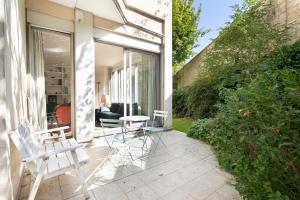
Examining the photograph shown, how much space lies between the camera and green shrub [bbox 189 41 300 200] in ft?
4.16

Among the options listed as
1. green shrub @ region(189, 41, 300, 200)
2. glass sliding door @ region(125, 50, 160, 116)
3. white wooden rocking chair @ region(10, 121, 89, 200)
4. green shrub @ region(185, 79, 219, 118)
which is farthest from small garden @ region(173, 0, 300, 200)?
green shrub @ region(185, 79, 219, 118)

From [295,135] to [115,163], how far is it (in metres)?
2.73

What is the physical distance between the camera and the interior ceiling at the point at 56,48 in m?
4.61

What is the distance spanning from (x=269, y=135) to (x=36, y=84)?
4.26 meters

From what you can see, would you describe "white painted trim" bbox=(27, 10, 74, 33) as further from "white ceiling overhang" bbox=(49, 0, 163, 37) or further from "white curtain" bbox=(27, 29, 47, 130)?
"white ceiling overhang" bbox=(49, 0, 163, 37)

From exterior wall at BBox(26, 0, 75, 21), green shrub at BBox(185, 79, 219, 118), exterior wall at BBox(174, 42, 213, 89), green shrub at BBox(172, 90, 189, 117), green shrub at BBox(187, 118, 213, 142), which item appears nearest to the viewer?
exterior wall at BBox(26, 0, 75, 21)

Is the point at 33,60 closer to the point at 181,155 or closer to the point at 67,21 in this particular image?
the point at 67,21

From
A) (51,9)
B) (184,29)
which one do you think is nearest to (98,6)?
(51,9)

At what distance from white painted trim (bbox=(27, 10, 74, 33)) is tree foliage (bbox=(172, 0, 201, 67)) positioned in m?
9.19

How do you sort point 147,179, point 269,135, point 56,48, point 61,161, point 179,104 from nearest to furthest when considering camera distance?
1. point 269,135
2. point 61,161
3. point 147,179
4. point 56,48
5. point 179,104

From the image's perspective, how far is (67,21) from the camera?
396 cm

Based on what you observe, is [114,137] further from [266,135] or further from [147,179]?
[266,135]

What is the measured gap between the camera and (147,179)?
2654 millimetres

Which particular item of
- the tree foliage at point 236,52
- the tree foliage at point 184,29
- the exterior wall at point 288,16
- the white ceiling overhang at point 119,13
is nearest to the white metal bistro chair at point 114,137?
the white ceiling overhang at point 119,13
